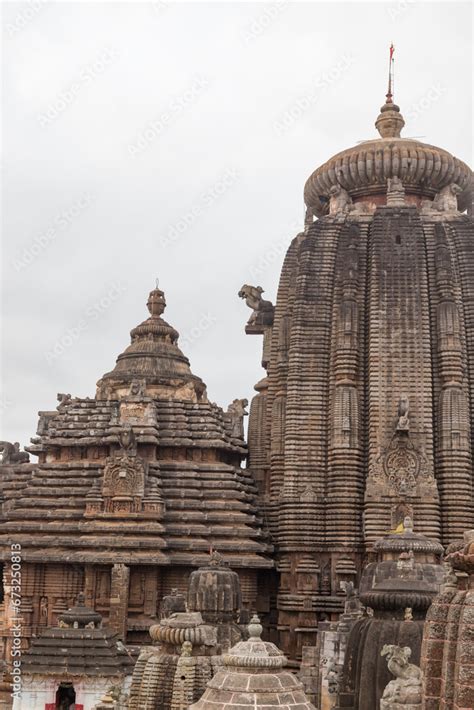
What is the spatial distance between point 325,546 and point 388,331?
7698 millimetres

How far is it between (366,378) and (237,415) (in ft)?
20.3

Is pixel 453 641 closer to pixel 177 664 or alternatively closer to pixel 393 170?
pixel 177 664

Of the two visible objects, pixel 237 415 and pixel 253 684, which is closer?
pixel 253 684

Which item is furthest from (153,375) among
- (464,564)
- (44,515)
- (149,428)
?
(464,564)

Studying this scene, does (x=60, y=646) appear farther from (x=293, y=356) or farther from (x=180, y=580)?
(x=293, y=356)

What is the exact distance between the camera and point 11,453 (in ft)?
135

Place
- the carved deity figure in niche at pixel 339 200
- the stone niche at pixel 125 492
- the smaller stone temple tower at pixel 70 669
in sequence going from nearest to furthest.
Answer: the smaller stone temple tower at pixel 70 669 < the stone niche at pixel 125 492 < the carved deity figure in niche at pixel 339 200

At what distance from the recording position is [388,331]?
3394cm

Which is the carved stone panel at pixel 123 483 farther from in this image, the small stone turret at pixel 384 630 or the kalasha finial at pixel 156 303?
the small stone turret at pixel 384 630

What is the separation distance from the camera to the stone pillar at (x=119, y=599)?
30.8 m

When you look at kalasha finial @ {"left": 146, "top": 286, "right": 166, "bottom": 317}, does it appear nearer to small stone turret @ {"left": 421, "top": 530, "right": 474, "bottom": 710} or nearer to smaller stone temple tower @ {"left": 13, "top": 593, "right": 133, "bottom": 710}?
smaller stone temple tower @ {"left": 13, "top": 593, "right": 133, "bottom": 710}

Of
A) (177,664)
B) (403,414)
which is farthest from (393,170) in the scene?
(177,664)

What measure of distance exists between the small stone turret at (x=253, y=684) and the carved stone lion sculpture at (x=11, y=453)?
29.7m

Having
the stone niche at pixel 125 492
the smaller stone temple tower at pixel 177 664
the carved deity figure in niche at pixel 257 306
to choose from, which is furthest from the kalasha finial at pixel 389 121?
the smaller stone temple tower at pixel 177 664
